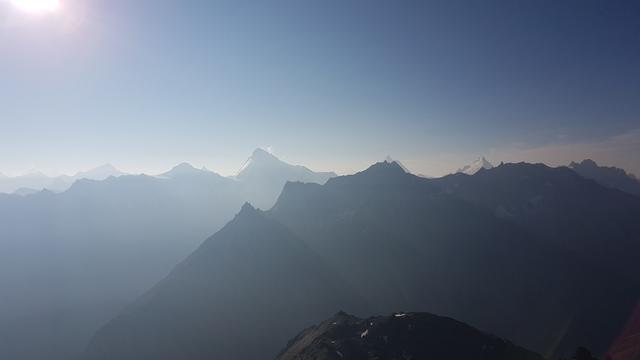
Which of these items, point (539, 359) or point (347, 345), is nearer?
point (539, 359)

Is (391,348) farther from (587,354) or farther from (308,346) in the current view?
(587,354)

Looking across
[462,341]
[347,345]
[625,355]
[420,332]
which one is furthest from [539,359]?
[625,355]

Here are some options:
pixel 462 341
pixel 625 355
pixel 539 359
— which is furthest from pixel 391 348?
pixel 625 355

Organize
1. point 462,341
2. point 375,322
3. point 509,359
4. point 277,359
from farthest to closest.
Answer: point 277,359, point 375,322, point 462,341, point 509,359

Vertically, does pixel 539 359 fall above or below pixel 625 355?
above

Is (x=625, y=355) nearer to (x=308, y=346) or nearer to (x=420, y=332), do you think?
(x=420, y=332)

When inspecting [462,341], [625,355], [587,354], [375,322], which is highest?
[375,322]

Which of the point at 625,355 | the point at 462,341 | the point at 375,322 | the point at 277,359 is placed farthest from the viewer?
the point at 625,355
